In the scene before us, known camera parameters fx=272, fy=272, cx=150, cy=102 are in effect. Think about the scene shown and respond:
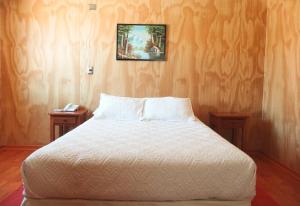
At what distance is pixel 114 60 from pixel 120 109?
0.88m

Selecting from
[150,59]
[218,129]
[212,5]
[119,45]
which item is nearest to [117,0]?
[119,45]

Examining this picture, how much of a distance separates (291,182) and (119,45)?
286cm

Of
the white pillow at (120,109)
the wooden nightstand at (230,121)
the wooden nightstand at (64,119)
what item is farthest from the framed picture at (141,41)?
the wooden nightstand at (230,121)

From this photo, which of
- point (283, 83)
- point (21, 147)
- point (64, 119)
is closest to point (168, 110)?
point (64, 119)

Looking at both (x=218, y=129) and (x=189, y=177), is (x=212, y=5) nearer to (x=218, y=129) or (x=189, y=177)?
(x=218, y=129)

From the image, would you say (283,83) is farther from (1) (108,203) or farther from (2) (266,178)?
(1) (108,203)

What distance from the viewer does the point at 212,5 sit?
4012mm

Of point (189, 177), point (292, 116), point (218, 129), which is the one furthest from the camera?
point (218, 129)

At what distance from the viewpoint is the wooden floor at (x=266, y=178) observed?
8.84 ft

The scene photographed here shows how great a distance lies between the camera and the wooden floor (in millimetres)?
2693

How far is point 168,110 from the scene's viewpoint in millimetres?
3553

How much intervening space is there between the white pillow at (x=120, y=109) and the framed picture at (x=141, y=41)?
0.74m

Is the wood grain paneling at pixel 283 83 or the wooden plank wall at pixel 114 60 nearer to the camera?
the wood grain paneling at pixel 283 83

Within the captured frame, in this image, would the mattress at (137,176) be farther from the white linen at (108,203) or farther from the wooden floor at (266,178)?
the wooden floor at (266,178)
